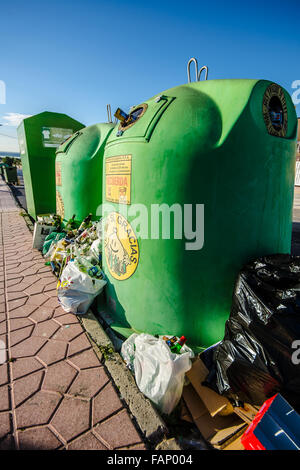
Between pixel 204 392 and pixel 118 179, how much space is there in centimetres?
166

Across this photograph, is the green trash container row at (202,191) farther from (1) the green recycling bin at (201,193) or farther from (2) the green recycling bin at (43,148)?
(2) the green recycling bin at (43,148)

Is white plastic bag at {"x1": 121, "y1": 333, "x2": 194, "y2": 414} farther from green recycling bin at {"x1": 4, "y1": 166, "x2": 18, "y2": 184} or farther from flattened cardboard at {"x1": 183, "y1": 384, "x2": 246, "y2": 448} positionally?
green recycling bin at {"x1": 4, "y1": 166, "x2": 18, "y2": 184}

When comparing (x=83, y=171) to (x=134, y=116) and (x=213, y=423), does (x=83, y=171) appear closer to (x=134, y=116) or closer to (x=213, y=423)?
(x=134, y=116)

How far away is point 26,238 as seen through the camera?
15.9 feet

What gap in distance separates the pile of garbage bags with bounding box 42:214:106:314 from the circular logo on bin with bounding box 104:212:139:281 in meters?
0.26

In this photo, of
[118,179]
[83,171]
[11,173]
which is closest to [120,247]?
[118,179]

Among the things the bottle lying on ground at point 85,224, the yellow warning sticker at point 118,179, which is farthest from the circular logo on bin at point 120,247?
the bottle lying on ground at point 85,224

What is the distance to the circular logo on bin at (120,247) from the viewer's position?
1925 millimetres

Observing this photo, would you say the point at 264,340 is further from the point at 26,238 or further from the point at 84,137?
the point at 26,238

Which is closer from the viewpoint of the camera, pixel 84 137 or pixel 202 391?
pixel 202 391

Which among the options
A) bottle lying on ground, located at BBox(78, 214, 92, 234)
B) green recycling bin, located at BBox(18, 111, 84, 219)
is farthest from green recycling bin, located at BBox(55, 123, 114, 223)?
green recycling bin, located at BBox(18, 111, 84, 219)

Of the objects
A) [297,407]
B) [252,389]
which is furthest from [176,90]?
[297,407]

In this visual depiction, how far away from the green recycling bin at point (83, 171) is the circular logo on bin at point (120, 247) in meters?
2.12
